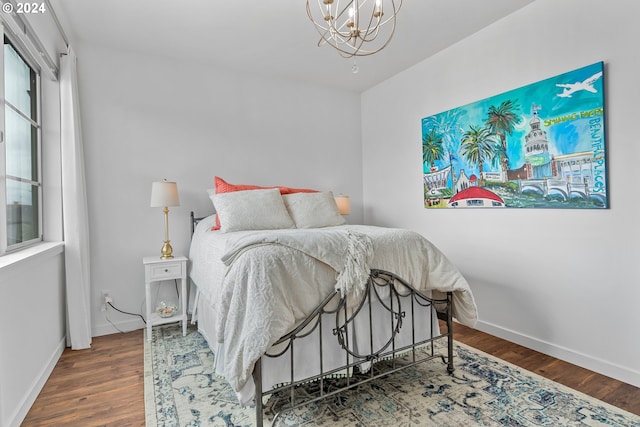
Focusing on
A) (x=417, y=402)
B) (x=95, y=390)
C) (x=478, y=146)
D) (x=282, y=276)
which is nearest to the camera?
(x=282, y=276)

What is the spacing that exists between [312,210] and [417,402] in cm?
167

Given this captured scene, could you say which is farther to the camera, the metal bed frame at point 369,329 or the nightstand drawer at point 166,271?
the nightstand drawer at point 166,271

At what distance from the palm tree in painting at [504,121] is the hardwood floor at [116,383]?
1393 mm

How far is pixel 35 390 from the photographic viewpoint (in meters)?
1.93

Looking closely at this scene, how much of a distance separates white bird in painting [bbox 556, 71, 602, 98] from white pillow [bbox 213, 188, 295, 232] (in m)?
2.17

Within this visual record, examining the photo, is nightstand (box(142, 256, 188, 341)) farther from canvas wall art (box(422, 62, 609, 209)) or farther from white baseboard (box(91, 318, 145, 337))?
canvas wall art (box(422, 62, 609, 209))

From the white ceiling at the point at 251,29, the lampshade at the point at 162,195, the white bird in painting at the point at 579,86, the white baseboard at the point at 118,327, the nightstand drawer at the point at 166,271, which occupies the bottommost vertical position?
the white baseboard at the point at 118,327

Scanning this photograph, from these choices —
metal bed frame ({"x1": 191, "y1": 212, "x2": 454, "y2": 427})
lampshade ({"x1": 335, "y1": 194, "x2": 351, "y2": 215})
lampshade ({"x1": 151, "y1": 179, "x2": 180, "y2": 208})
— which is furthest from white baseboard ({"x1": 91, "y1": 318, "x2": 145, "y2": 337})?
lampshade ({"x1": 335, "y1": 194, "x2": 351, "y2": 215})

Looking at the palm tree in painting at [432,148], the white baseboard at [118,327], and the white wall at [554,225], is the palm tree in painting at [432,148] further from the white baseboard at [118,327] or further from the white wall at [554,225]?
the white baseboard at [118,327]

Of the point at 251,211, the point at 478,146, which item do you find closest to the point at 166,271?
the point at 251,211

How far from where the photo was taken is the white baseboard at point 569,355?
2.03 meters

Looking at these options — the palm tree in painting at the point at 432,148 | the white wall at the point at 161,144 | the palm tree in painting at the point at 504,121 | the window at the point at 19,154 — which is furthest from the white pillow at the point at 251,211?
the palm tree in painting at the point at 504,121

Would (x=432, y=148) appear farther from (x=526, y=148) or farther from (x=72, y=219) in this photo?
(x=72, y=219)

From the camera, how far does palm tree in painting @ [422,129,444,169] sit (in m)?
3.23
